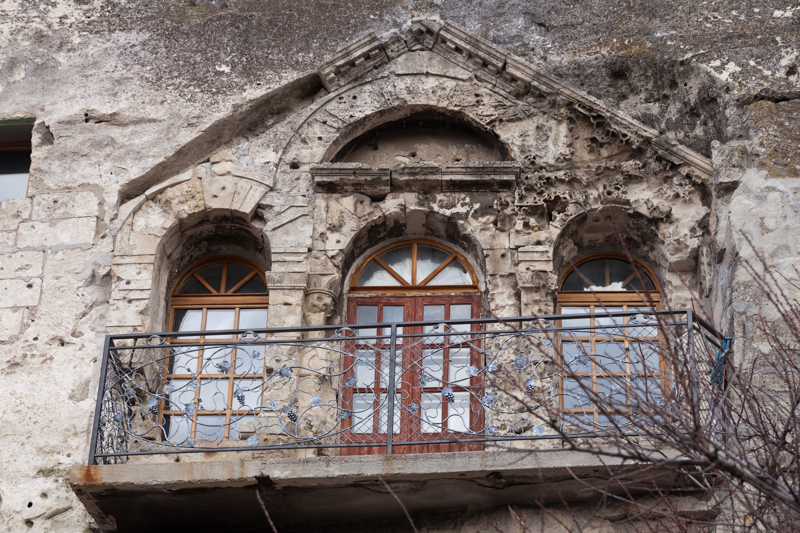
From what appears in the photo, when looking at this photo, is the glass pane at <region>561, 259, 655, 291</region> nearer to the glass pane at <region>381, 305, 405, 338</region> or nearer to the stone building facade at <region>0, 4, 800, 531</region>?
the stone building facade at <region>0, 4, 800, 531</region>

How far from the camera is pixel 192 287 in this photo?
8570 millimetres

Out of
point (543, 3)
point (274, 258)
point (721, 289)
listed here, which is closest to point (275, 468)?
point (274, 258)

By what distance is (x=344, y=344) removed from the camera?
300 inches

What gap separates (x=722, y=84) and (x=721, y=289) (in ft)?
5.48

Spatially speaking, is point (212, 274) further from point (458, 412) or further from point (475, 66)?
point (475, 66)

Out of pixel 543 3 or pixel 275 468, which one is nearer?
pixel 275 468

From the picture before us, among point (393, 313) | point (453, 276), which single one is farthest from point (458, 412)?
point (453, 276)

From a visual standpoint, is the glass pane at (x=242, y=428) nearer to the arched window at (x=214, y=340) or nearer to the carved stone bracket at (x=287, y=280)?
the arched window at (x=214, y=340)

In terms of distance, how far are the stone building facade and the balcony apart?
0.40 ft

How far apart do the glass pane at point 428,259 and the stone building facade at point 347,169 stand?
15 centimetres

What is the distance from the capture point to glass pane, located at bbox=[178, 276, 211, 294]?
8.52 m

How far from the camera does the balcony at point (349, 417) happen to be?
6559mm

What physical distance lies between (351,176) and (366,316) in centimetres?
107

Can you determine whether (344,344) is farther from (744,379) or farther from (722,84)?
(722,84)
